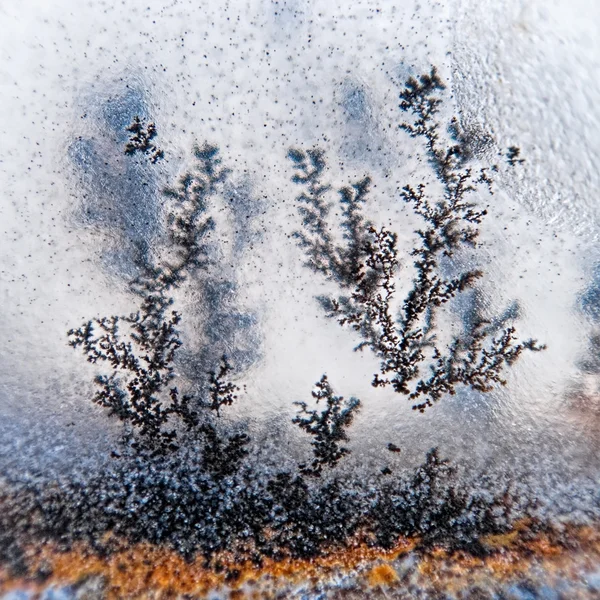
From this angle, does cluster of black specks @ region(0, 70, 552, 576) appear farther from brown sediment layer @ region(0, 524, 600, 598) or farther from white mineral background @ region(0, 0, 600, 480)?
white mineral background @ region(0, 0, 600, 480)

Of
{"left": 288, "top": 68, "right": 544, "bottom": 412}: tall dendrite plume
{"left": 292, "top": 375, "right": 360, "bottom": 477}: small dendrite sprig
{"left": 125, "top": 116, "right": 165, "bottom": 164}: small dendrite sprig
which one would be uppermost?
{"left": 125, "top": 116, "right": 165, "bottom": 164}: small dendrite sprig

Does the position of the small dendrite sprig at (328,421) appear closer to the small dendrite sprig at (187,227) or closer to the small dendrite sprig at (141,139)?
the small dendrite sprig at (187,227)

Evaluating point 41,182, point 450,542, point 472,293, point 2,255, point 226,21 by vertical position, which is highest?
point 226,21

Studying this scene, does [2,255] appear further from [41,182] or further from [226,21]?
[226,21]

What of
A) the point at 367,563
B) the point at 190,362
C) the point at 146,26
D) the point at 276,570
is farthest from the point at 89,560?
the point at 146,26

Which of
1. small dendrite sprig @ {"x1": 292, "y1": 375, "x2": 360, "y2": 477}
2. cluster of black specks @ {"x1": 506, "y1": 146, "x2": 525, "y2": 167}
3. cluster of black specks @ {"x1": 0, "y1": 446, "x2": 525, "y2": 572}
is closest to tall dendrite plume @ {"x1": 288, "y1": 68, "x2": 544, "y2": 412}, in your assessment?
cluster of black specks @ {"x1": 506, "y1": 146, "x2": 525, "y2": 167}

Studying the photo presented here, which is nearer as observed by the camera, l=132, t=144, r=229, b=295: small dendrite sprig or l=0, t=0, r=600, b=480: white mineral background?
l=0, t=0, r=600, b=480: white mineral background
